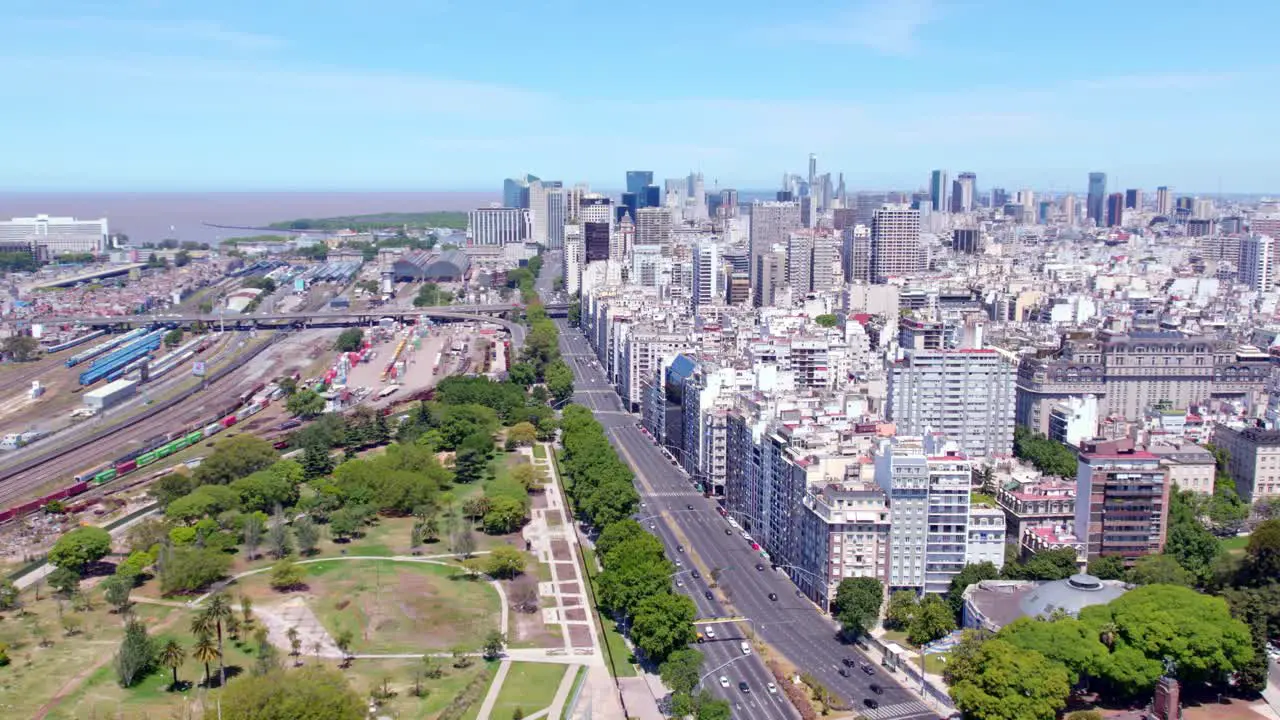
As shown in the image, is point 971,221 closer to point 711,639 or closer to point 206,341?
point 206,341

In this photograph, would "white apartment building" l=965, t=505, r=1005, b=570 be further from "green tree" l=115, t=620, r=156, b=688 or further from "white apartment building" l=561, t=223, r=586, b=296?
"white apartment building" l=561, t=223, r=586, b=296

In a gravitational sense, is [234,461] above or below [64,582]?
above

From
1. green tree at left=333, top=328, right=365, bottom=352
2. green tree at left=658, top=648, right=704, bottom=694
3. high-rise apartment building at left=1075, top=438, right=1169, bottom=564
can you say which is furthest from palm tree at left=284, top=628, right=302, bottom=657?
green tree at left=333, top=328, right=365, bottom=352

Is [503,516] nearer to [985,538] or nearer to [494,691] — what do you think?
[494,691]

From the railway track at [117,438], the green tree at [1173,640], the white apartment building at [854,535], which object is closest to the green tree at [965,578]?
the white apartment building at [854,535]

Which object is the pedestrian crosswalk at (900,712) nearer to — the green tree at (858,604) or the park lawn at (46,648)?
the green tree at (858,604)

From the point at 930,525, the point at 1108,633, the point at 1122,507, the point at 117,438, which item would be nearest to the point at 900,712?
the point at 1108,633

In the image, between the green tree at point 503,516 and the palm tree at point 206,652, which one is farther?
the green tree at point 503,516
